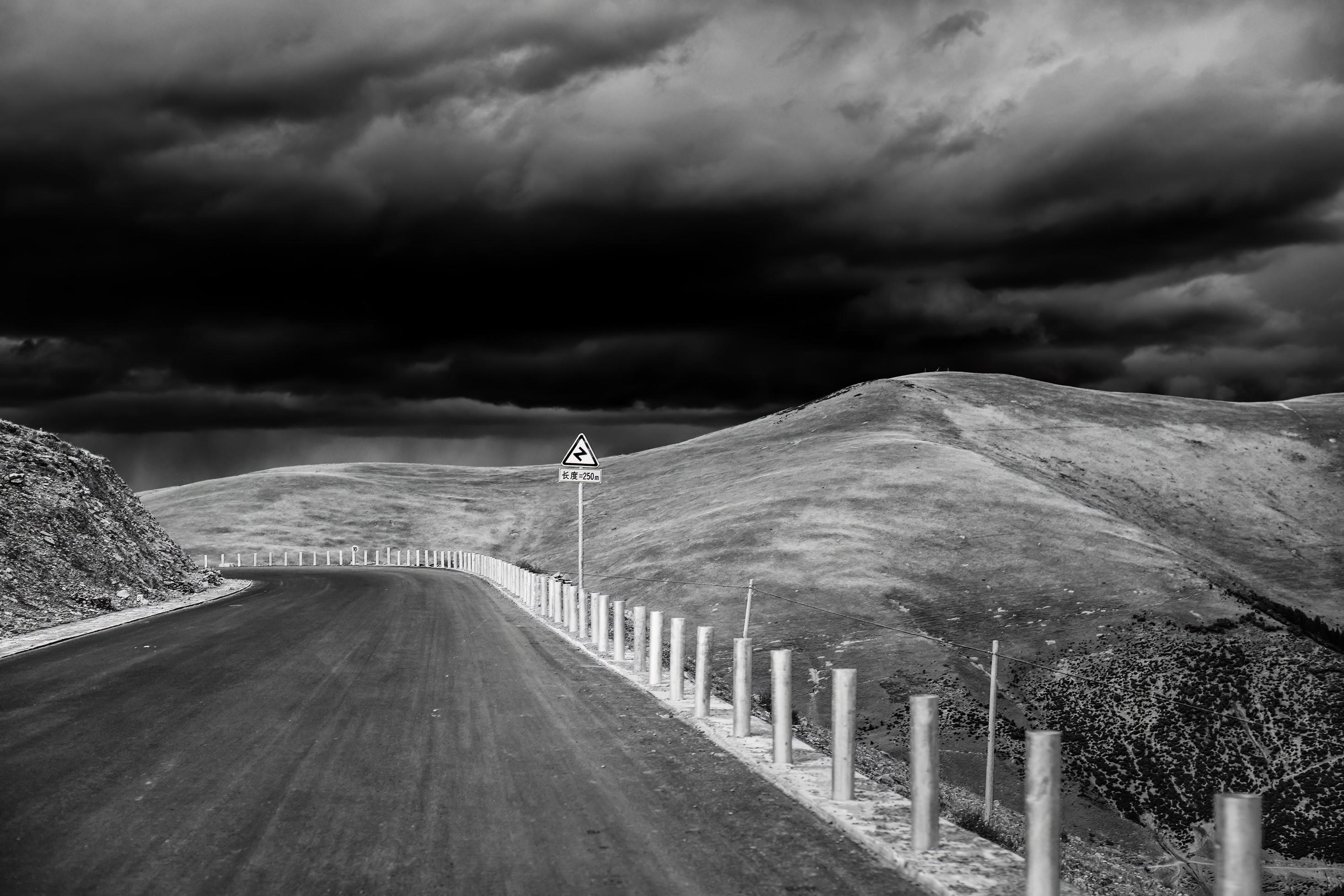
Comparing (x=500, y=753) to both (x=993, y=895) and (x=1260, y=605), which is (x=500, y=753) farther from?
(x=1260, y=605)

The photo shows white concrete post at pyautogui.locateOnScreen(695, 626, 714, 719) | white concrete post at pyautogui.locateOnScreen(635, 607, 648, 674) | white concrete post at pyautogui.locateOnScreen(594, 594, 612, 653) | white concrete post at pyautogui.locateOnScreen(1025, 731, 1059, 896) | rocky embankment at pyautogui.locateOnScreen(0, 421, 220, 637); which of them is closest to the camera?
white concrete post at pyautogui.locateOnScreen(1025, 731, 1059, 896)

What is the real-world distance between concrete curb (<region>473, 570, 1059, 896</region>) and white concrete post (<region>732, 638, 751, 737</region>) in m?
0.11

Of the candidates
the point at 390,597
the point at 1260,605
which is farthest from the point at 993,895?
the point at 1260,605

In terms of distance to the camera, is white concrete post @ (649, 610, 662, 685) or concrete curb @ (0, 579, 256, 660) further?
concrete curb @ (0, 579, 256, 660)

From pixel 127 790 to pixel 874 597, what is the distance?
30780 millimetres

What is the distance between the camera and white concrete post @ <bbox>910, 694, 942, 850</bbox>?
21.5ft

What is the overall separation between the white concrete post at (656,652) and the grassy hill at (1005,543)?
9981mm

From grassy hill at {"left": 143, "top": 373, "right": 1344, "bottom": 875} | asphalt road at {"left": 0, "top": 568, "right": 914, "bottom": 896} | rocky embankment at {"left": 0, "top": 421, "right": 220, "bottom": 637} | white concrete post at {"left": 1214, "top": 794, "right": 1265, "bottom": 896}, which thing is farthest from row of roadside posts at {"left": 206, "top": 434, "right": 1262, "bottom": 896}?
rocky embankment at {"left": 0, "top": 421, "right": 220, "bottom": 637}

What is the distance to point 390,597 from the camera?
31750 mm

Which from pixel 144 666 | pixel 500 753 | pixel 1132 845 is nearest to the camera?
pixel 500 753

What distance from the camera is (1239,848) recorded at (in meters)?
4.32

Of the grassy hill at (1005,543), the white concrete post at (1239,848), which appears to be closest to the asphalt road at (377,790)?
the white concrete post at (1239,848)

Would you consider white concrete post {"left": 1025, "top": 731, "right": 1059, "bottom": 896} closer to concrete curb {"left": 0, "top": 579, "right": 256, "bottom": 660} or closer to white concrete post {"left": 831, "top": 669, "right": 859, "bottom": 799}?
white concrete post {"left": 831, "top": 669, "right": 859, "bottom": 799}

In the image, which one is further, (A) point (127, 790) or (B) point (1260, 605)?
(B) point (1260, 605)
